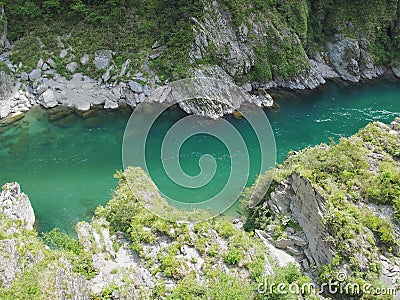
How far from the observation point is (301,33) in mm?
39281

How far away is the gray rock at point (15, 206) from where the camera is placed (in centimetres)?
1753

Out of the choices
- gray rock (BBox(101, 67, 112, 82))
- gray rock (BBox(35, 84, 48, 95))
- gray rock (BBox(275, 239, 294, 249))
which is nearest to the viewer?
gray rock (BBox(275, 239, 294, 249))

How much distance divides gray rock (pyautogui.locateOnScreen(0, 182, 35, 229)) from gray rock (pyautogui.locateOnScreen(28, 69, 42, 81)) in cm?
1691

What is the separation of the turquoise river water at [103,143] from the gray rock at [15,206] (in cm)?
112

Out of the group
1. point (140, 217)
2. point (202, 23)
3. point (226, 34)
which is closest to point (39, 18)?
point (202, 23)

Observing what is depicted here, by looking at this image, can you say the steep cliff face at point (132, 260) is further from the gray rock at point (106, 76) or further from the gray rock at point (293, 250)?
the gray rock at point (106, 76)

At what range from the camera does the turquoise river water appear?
22.9 meters

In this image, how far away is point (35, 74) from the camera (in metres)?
33.8

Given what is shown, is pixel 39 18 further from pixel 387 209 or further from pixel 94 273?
pixel 387 209

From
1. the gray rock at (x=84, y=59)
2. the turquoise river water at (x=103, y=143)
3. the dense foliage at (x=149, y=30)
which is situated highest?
the dense foliage at (x=149, y=30)

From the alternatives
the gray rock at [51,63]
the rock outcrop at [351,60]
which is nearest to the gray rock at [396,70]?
the rock outcrop at [351,60]

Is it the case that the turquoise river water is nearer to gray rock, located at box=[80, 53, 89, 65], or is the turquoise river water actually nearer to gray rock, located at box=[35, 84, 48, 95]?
gray rock, located at box=[35, 84, 48, 95]

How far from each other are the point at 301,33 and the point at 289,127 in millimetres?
13159

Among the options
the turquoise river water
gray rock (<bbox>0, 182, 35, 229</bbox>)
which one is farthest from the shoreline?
gray rock (<bbox>0, 182, 35, 229</bbox>)
